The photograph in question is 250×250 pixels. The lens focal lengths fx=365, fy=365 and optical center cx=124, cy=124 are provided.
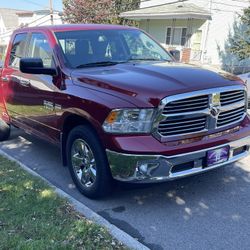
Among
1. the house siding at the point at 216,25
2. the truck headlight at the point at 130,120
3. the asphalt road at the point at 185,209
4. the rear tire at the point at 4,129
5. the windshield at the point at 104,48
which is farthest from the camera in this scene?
the house siding at the point at 216,25

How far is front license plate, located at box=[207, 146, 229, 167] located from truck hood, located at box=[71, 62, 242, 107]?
2.25ft

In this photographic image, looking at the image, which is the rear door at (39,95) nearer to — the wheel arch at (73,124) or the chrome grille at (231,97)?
the wheel arch at (73,124)

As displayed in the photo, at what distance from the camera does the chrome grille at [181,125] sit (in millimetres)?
3579

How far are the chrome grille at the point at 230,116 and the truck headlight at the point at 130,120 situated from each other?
90cm

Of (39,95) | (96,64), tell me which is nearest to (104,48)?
(96,64)

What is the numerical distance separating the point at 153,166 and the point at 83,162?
103 cm

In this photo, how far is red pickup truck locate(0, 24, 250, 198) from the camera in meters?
3.56

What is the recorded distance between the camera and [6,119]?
6.33m

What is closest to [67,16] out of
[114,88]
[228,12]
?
[228,12]

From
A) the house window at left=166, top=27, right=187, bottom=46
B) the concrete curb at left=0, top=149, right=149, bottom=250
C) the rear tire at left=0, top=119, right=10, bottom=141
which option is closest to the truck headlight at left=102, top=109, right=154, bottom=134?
the concrete curb at left=0, top=149, right=149, bottom=250

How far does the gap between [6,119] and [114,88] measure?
10.7ft

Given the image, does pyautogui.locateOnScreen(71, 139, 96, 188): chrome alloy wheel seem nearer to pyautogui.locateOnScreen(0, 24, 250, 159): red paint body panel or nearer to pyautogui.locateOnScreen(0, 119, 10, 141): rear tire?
pyautogui.locateOnScreen(0, 24, 250, 159): red paint body panel

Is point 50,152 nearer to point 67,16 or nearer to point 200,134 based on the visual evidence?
point 200,134

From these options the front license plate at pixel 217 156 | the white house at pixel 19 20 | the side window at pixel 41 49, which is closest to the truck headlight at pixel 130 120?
the front license plate at pixel 217 156
